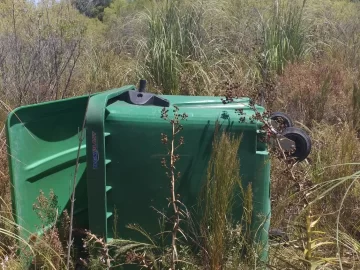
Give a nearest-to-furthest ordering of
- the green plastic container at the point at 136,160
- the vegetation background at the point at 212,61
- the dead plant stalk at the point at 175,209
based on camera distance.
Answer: the dead plant stalk at the point at 175,209
the green plastic container at the point at 136,160
the vegetation background at the point at 212,61

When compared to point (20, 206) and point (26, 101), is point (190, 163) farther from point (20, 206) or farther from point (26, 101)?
point (26, 101)

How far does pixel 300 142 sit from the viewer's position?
11.1 ft

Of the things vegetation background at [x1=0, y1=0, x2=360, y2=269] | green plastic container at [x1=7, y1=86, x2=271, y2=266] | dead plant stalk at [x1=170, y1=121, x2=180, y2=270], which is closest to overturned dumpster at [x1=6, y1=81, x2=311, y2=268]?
green plastic container at [x1=7, y1=86, x2=271, y2=266]

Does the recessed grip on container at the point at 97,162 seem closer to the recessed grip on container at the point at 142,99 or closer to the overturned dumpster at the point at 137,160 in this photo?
the overturned dumpster at the point at 137,160

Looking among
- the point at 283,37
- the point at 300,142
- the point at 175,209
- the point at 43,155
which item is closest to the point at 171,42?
the point at 283,37

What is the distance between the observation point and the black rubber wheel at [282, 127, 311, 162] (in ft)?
11.0

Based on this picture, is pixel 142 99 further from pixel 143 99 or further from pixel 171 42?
pixel 171 42

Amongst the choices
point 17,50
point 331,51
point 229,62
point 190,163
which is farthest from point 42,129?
point 331,51

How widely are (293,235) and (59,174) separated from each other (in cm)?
154

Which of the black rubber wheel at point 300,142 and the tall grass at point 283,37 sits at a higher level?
the tall grass at point 283,37

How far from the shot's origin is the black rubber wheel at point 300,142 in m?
3.35

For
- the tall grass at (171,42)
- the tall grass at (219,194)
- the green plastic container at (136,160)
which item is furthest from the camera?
the tall grass at (171,42)

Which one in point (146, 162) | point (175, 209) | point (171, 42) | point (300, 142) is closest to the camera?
point (175, 209)

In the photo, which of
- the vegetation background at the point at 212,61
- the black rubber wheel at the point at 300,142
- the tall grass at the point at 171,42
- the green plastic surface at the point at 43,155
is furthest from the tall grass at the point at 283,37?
the green plastic surface at the point at 43,155
